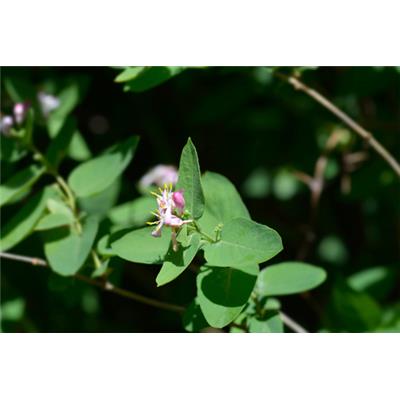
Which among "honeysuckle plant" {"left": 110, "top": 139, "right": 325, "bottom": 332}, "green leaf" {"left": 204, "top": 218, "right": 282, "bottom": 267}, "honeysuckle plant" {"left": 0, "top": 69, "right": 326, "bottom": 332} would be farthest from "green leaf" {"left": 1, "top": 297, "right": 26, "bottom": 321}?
"green leaf" {"left": 204, "top": 218, "right": 282, "bottom": 267}

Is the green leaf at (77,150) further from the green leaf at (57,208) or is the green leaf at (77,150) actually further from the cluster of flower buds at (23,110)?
the green leaf at (57,208)

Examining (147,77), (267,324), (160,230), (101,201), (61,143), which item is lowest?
(267,324)

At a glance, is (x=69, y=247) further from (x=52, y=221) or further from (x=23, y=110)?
(x=23, y=110)

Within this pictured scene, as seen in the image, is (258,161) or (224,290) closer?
(224,290)

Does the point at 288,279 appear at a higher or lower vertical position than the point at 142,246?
lower

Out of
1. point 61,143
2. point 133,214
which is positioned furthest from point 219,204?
point 61,143

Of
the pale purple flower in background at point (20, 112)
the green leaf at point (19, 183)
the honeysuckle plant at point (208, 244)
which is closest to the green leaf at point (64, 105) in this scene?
the pale purple flower in background at point (20, 112)
